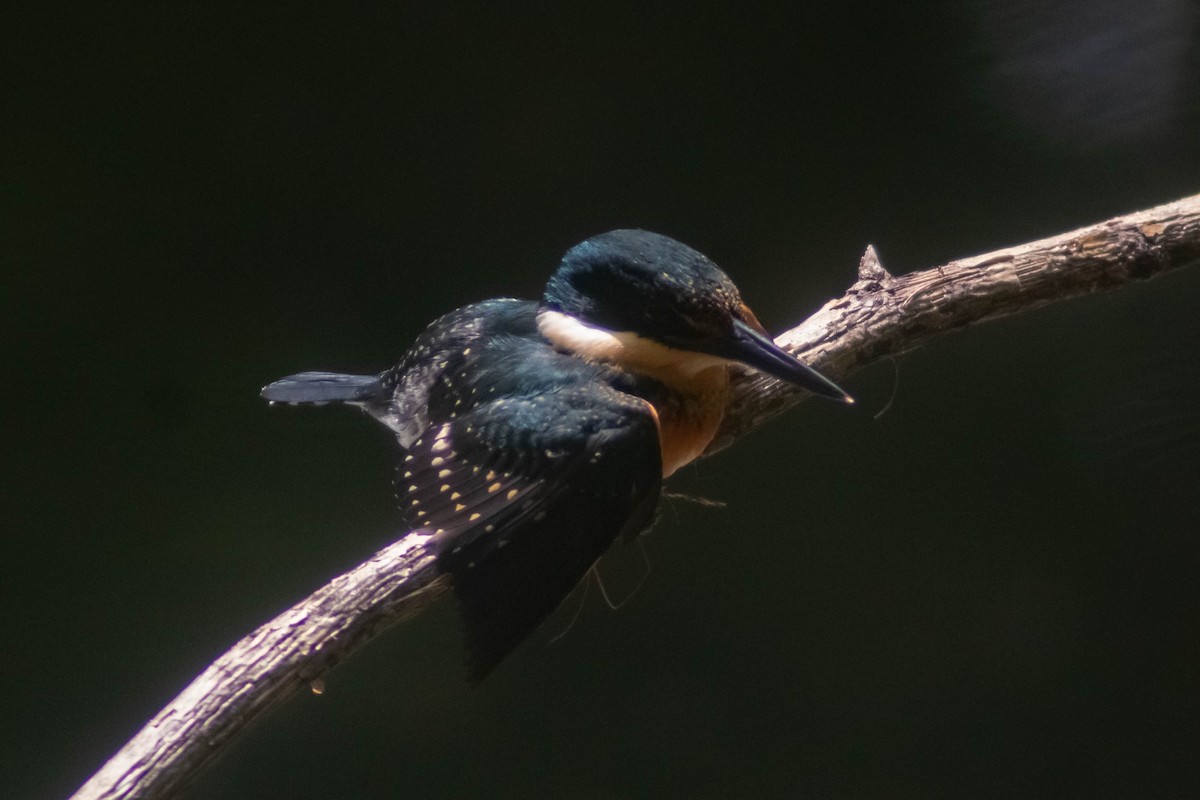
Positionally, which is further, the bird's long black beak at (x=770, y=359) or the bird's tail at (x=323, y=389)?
the bird's tail at (x=323, y=389)

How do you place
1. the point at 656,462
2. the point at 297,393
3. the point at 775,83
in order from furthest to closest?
the point at 775,83, the point at 297,393, the point at 656,462

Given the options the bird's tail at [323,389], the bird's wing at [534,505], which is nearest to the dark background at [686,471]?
the bird's tail at [323,389]

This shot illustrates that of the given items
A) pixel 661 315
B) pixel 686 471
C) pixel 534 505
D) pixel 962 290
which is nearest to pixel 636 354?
pixel 661 315

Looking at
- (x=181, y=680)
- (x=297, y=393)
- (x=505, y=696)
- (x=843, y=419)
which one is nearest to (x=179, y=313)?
(x=297, y=393)

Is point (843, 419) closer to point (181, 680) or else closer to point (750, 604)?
point (750, 604)

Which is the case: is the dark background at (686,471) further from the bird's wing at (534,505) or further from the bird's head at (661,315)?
the bird's wing at (534,505)

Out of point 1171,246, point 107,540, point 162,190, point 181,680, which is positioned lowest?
point 181,680

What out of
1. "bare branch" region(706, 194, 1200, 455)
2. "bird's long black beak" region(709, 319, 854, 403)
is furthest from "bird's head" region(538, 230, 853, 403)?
"bare branch" region(706, 194, 1200, 455)
